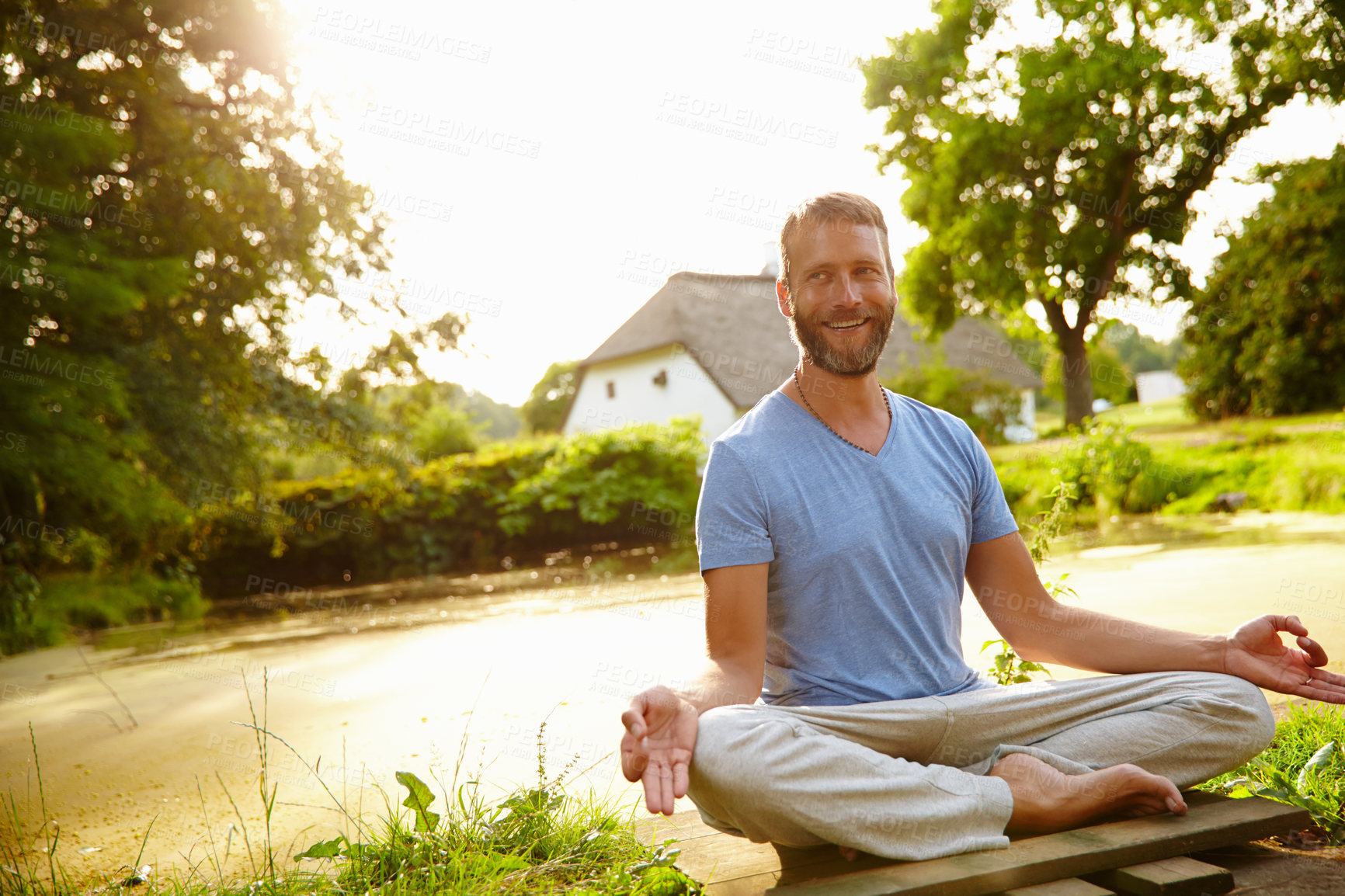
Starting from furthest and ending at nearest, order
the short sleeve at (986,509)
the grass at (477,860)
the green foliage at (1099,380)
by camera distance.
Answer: the green foliage at (1099,380) < the short sleeve at (986,509) < the grass at (477,860)

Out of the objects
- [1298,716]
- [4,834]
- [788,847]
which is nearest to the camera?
[788,847]

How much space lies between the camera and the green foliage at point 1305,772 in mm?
2098

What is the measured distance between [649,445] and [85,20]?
33.8ft

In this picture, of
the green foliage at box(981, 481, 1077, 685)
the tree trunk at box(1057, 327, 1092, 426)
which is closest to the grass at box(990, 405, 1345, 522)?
the green foliage at box(981, 481, 1077, 685)

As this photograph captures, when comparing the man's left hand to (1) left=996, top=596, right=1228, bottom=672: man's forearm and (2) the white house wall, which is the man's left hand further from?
(2) the white house wall

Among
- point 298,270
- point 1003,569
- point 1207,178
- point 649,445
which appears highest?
point 1207,178

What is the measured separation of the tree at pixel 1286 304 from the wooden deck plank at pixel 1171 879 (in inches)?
708

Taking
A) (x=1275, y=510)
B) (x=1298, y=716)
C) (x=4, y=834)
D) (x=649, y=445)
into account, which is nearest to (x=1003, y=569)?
(x=1298, y=716)

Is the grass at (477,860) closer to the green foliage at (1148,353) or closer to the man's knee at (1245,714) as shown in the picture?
the man's knee at (1245,714)

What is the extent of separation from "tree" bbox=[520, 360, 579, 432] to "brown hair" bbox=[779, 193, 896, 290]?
39903 millimetres

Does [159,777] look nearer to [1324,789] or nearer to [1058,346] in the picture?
[1324,789]

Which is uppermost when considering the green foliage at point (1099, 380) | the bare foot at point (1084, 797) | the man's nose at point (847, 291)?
the green foliage at point (1099, 380)

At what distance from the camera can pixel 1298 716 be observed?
2740mm

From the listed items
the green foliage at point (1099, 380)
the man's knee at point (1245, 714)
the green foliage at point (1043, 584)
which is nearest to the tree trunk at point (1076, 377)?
the green foliage at point (1099, 380)
